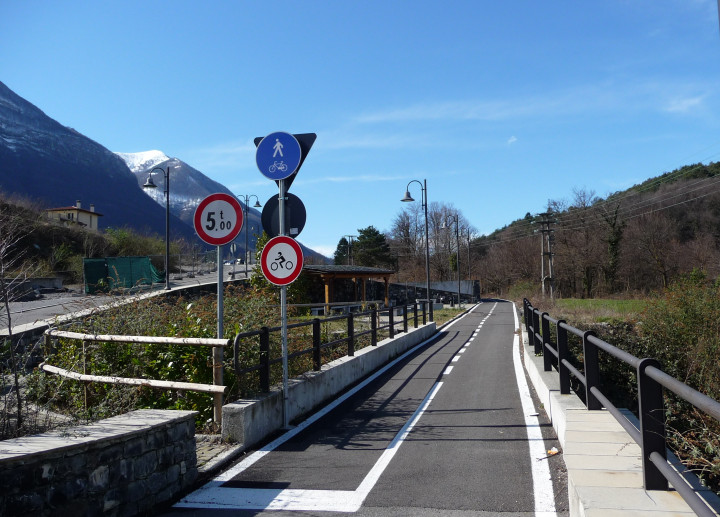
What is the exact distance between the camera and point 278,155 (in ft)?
24.1

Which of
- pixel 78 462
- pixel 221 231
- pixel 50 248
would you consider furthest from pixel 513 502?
pixel 50 248

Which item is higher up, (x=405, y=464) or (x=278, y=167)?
(x=278, y=167)

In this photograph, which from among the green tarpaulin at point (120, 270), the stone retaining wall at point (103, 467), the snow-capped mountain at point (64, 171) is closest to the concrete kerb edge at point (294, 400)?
the stone retaining wall at point (103, 467)

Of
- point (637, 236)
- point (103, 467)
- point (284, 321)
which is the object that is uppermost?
point (637, 236)

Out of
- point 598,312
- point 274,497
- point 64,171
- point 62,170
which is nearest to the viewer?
point 274,497

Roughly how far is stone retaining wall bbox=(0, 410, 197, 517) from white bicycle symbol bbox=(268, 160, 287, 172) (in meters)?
3.43

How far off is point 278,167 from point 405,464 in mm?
3978

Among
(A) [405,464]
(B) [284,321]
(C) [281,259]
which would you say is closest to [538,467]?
(A) [405,464]

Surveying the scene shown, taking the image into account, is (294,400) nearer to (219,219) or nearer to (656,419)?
(219,219)

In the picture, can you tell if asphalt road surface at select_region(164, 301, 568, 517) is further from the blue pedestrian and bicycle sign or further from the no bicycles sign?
the blue pedestrian and bicycle sign

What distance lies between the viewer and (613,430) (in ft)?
15.5

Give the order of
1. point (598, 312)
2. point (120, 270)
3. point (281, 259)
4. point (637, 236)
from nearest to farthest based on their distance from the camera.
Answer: point (281, 259), point (598, 312), point (120, 270), point (637, 236)

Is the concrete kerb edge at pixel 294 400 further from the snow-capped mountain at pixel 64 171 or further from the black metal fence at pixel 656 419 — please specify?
the snow-capped mountain at pixel 64 171

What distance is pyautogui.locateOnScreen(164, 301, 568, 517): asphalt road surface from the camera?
430 cm
